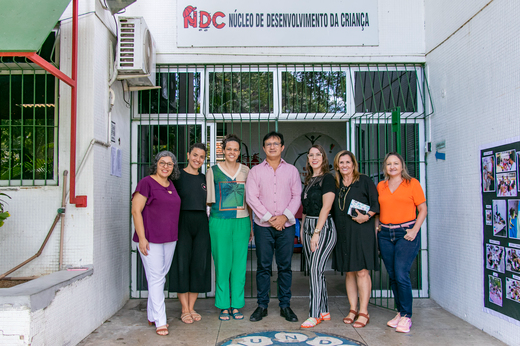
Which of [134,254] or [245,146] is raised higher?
[245,146]

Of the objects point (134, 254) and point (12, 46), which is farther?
point (134, 254)

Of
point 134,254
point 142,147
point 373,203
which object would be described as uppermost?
point 142,147

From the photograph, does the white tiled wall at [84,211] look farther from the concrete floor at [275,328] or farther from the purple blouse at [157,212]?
the purple blouse at [157,212]

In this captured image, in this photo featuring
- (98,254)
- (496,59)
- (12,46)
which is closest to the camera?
(12,46)

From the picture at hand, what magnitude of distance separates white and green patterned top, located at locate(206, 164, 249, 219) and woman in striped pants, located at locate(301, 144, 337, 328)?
1.85ft

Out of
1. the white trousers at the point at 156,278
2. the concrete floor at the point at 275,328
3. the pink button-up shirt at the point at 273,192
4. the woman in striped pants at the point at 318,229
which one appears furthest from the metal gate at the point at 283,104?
the white trousers at the point at 156,278

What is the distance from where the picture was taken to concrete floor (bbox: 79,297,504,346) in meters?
2.98

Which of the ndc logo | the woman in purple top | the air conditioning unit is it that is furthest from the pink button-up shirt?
the ndc logo

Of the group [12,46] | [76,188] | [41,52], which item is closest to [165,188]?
[76,188]

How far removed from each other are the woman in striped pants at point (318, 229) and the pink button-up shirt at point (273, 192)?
12 centimetres

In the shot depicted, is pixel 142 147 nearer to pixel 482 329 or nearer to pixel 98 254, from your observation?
pixel 98 254

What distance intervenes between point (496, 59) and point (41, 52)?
12.6 ft

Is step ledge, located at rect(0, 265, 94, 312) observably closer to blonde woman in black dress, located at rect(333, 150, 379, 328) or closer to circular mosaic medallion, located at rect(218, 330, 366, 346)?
circular mosaic medallion, located at rect(218, 330, 366, 346)

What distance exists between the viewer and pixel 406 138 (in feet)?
14.1
